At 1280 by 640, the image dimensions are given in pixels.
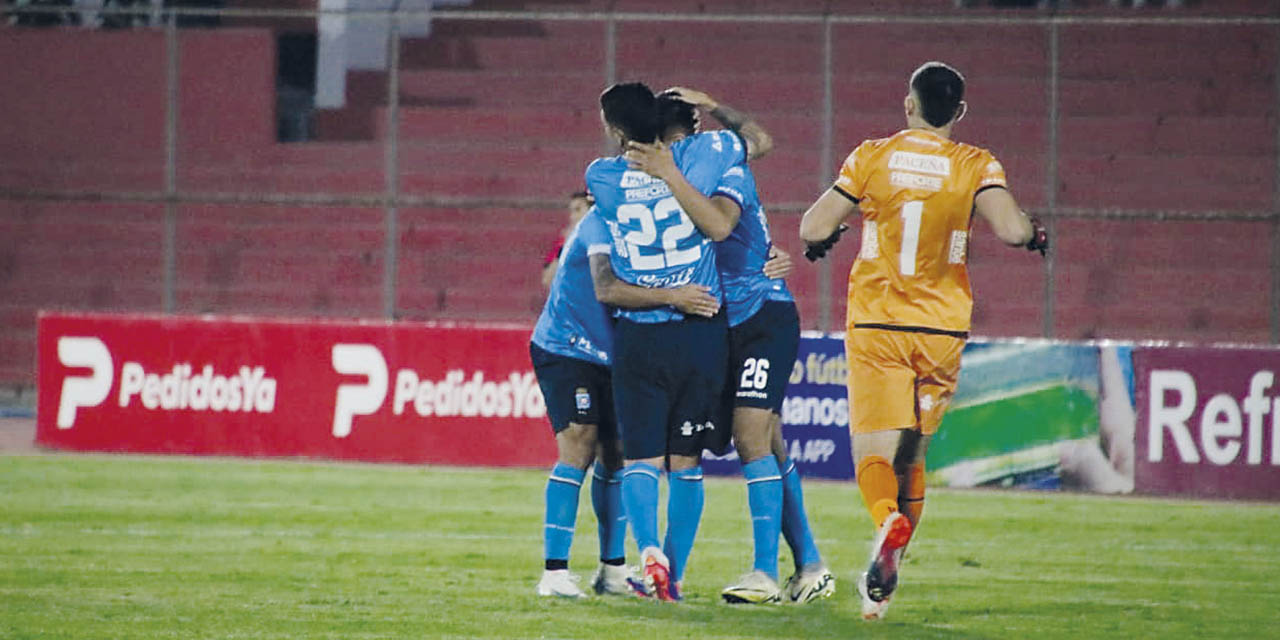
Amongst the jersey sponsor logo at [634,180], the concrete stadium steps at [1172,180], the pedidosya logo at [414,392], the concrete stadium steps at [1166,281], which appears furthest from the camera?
the concrete stadium steps at [1172,180]

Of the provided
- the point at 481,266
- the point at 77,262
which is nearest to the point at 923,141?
the point at 481,266

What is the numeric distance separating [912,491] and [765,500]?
59 cm

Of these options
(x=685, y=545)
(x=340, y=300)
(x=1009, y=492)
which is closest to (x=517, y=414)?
(x=1009, y=492)

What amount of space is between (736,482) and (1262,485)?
360 cm

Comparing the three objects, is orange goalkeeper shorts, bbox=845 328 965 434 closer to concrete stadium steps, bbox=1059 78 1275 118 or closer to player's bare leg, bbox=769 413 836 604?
player's bare leg, bbox=769 413 836 604

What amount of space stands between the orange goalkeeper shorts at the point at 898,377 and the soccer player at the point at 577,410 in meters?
1.20

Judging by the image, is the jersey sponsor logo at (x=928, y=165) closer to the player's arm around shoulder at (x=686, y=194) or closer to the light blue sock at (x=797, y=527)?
Result: the player's arm around shoulder at (x=686, y=194)

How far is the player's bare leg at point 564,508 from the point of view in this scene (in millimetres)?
8391

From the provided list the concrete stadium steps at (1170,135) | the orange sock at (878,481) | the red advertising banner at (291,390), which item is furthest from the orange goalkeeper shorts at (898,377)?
the concrete stadium steps at (1170,135)

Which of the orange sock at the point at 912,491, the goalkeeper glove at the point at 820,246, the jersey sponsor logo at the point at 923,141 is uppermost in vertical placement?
the jersey sponsor logo at the point at 923,141

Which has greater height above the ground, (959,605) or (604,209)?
(604,209)

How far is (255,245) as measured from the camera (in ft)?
78.4

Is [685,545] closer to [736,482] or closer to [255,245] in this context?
[736,482]

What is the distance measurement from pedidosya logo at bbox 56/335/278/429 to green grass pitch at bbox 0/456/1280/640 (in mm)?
753
